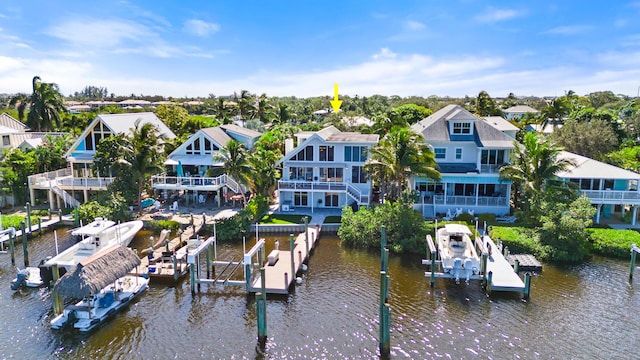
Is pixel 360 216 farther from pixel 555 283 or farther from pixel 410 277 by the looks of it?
pixel 555 283

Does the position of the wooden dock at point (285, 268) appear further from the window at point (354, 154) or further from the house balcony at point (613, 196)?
the house balcony at point (613, 196)

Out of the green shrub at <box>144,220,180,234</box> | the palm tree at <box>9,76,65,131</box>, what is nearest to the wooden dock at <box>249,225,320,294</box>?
the green shrub at <box>144,220,180,234</box>

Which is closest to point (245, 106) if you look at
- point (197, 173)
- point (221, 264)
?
point (197, 173)

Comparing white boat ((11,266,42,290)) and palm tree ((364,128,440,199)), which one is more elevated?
palm tree ((364,128,440,199))

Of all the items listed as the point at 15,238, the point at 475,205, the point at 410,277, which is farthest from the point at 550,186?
the point at 15,238

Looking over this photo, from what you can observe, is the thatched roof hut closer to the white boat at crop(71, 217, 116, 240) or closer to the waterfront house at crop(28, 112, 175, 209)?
the white boat at crop(71, 217, 116, 240)

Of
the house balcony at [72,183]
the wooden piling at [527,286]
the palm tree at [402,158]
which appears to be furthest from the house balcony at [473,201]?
the house balcony at [72,183]

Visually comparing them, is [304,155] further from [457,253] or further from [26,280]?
[26,280]
